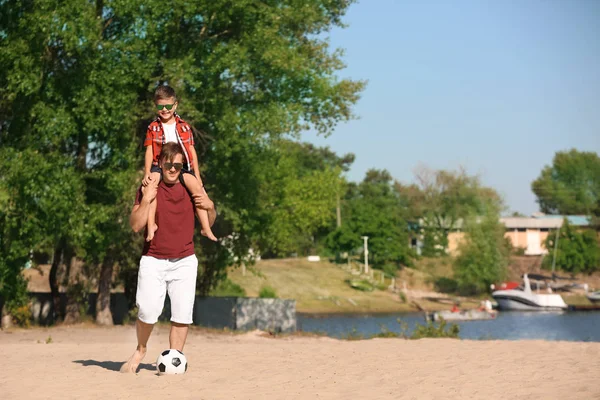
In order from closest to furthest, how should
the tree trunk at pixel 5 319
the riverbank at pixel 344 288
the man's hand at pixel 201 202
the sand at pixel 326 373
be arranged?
the sand at pixel 326 373 → the man's hand at pixel 201 202 → the tree trunk at pixel 5 319 → the riverbank at pixel 344 288

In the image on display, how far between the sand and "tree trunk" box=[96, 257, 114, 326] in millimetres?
13475

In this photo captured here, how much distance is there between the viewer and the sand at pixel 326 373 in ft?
27.5

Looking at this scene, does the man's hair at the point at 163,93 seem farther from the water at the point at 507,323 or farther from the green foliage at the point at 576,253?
the green foliage at the point at 576,253

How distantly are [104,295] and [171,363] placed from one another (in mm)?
18393

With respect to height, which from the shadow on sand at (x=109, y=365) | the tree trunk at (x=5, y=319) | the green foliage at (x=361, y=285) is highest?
the green foliage at (x=361, y=285)

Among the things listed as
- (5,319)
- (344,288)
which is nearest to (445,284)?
(344,288)

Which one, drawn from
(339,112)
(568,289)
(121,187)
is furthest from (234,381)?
(568,289)

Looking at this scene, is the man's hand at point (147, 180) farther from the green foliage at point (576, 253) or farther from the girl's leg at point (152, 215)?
the green foliage at point (576, 253)

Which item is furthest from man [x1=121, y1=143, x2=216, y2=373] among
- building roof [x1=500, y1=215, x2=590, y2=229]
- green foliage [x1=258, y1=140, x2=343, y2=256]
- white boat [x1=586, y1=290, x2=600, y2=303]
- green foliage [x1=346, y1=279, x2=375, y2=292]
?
building roof [x1=500, y1=215, x2=590, y2=229]

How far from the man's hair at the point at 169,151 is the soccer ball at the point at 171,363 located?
211cm

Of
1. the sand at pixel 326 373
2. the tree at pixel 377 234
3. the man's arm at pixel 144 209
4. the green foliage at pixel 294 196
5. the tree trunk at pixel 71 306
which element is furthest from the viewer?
the tree at pixel 377 234

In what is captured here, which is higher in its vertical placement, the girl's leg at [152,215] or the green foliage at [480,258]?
the green foliage at [480,258]

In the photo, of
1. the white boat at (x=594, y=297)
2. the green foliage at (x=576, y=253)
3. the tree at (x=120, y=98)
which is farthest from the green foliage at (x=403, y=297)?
the tree at (x=120, y=98)

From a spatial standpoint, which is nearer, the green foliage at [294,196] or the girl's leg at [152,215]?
the girl's leg at [152,215]
